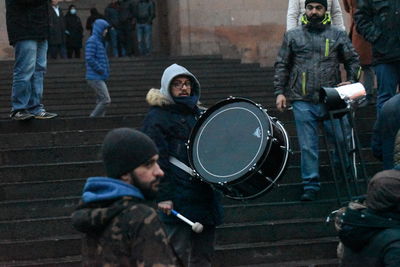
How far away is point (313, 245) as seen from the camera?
7.84 m

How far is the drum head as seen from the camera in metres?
5.99

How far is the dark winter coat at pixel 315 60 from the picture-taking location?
829 centimetres

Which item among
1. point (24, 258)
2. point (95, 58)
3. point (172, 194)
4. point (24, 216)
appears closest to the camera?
point (172, 194)

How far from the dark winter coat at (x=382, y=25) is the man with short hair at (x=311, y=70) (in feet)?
2.11

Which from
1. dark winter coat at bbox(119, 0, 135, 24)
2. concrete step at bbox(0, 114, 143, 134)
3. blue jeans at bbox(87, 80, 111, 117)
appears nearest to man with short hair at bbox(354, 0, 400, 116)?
concrete step at bbox(0, 114, 143, 134)

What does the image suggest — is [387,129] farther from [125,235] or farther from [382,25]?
[125,235]

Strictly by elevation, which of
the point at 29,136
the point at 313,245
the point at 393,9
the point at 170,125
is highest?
the point at 393,9

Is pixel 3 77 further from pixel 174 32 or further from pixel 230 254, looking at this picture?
pixel 230 254

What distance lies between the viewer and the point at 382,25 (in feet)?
29.1

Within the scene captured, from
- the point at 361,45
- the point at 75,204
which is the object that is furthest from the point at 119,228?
the point at 361,45

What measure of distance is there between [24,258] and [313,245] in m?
2.44

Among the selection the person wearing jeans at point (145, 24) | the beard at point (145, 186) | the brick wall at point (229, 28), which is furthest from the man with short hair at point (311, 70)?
the person wearing jeans at point (145, 24)

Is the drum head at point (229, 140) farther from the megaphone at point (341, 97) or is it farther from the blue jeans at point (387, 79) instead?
the blue jeans at point (387, 79)

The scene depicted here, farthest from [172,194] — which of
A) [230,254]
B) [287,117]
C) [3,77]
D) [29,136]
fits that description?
[3,77]
